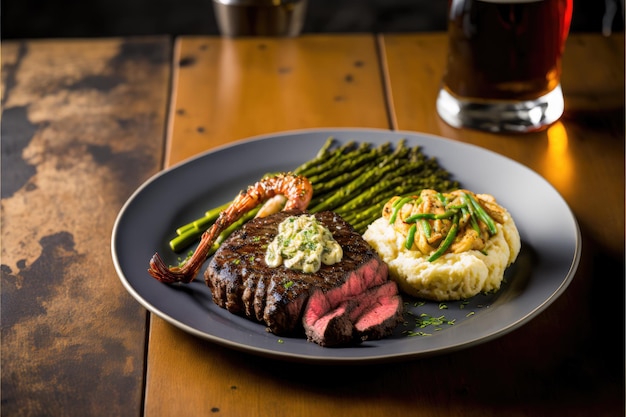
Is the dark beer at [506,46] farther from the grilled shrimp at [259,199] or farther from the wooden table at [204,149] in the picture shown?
the grilled shrimp at [259,199]

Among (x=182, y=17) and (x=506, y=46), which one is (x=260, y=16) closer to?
(x=506, y=46)

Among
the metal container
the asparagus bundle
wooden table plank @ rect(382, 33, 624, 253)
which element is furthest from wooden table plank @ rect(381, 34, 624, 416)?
the metal container

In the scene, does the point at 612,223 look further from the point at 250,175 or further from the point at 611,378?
the point at 250,175

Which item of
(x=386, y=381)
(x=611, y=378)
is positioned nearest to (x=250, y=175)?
(x=386, y=381)

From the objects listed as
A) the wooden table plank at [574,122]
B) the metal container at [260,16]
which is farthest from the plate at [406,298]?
the metal container at [260,16]

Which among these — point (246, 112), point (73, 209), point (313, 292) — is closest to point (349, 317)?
point (313, 292)

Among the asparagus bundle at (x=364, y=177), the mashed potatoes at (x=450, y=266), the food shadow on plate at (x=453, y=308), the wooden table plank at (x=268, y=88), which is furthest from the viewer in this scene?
the wooden table plank at (x=268, y=88)

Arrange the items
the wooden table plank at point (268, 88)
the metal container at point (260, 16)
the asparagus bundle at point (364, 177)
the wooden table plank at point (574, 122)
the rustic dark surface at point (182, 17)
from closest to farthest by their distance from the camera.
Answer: the asparagus bundle at point (364, 177), the wooden table plank at point (574, 122), the wooden table plank at point (268, 88), the metal container at point (260, 16), the rustic dark surface at point (182, 17)
